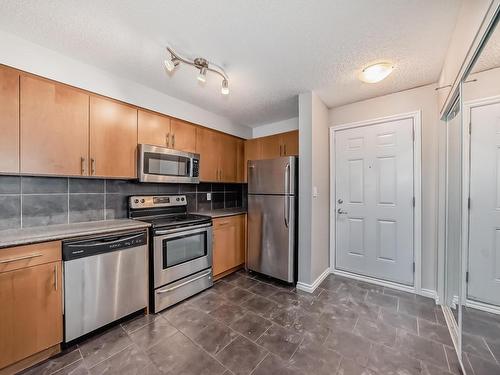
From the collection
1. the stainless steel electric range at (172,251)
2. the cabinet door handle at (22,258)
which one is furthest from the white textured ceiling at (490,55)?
the cabinet door handle at (22,258)

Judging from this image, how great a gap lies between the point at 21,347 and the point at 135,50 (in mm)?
2323

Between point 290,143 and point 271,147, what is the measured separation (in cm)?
33

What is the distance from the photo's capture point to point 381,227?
263 cm

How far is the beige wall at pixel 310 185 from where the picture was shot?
2477 mm

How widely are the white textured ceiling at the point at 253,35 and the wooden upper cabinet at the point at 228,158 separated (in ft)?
3.56

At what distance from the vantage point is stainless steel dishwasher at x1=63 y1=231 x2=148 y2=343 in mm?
1591

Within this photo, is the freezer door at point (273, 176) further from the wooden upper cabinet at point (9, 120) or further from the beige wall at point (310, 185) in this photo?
the wooden upper cabinet at point (9, 120)

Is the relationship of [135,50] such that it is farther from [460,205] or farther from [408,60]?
[460,205]

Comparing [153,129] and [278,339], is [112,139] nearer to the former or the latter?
[153,129]

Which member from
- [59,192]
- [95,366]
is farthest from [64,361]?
[59,192]

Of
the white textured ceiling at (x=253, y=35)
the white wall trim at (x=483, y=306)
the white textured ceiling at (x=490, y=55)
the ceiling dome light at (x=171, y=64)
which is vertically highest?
the white textured ceiling at (x=253, y=35)

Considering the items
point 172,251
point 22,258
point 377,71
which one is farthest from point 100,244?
point 377,71

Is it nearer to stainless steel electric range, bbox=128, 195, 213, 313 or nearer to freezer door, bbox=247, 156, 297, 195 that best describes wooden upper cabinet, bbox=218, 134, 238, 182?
freezer door, bbox=247, 156, 297, 195

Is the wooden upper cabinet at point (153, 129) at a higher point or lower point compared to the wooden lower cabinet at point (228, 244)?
higher
